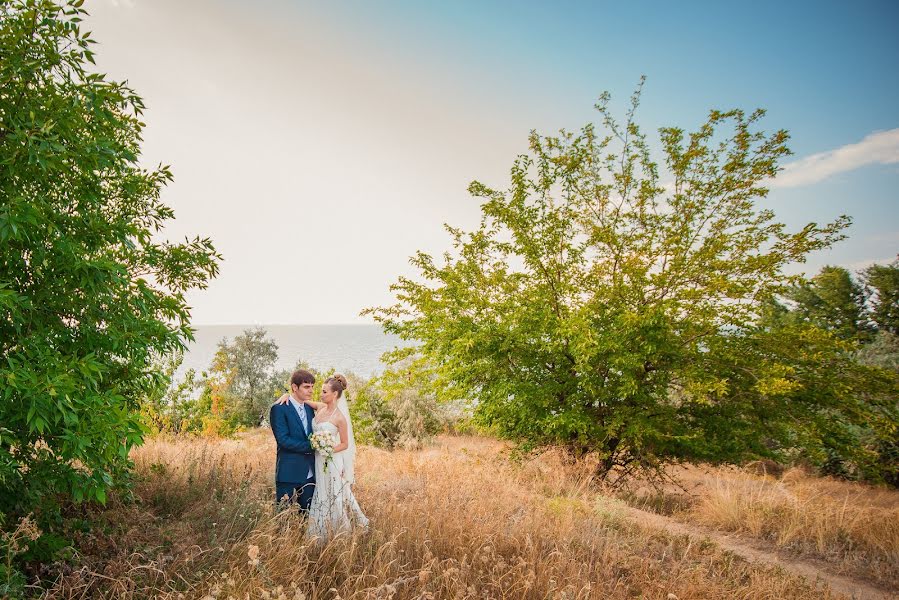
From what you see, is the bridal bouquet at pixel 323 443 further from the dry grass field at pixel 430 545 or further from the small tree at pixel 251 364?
the small tree at pixel 251 364

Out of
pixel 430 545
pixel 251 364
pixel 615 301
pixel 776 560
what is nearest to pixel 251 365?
pixel 251 364

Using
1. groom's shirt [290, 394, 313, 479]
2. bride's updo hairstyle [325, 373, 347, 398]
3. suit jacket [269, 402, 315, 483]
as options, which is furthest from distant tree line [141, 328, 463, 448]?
bride's updo hairstyle [325, 373, 347, 398]

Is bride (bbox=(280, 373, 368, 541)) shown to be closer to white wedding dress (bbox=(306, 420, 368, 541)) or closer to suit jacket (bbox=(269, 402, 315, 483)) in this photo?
white wedding dress (bbox=(306, 420, 368, 541))

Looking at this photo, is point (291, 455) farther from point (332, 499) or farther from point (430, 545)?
point (430, 545)

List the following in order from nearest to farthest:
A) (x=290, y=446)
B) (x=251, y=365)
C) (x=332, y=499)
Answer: (x=332, y=499)
(x=290, y=446)
(x=251, y=365)

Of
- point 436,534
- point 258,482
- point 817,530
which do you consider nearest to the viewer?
point 436,534

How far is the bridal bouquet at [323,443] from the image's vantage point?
17.2ft

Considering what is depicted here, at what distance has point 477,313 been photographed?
9586 mm

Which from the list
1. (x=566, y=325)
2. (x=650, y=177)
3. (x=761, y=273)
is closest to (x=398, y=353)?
(x=566, y=325)

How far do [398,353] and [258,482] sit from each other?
4.72m

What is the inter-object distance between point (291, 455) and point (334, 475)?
1.87 feet

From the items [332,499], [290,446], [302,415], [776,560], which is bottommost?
[776,560]

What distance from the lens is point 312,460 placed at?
5539 millimetres

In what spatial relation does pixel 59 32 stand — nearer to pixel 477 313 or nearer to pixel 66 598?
pixel 66 598
